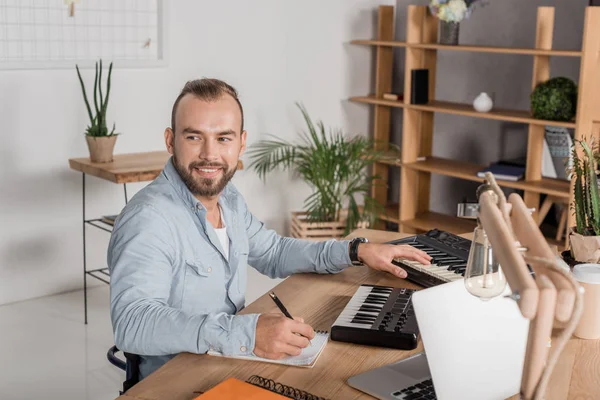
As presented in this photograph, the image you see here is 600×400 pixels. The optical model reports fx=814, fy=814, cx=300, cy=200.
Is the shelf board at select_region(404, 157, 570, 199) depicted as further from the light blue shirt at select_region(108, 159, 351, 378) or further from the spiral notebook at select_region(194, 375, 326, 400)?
the spiral notebook at select_region(194, 375, 326, 400)

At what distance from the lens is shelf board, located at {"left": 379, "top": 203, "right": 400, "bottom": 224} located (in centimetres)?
580

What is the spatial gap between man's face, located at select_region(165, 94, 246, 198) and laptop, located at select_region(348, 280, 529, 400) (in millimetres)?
775

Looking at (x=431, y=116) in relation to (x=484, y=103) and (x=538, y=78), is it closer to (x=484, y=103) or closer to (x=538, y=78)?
(x=484, y=103)

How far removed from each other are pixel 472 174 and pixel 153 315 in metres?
3.74

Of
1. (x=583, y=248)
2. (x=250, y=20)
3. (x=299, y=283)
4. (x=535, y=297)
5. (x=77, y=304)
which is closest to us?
(x=535, y=297)

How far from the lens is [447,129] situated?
6.08 meters

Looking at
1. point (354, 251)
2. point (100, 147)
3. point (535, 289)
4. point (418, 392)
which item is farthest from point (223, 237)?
point (100, 147)

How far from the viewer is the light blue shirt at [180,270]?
185 centimetres

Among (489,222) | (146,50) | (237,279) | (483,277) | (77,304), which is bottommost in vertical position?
(77,304)

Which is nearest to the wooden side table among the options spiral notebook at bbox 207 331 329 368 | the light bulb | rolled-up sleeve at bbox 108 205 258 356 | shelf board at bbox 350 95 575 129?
shelf board at bbox 350 95 575 129

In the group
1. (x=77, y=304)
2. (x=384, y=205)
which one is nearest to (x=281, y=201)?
(x=384, y=205)

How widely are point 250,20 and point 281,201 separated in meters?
1.30

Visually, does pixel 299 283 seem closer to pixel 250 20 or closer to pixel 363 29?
pixel 250 20

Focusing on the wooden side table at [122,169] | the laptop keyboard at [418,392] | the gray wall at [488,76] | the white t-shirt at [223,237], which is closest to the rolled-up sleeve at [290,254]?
the white t-shirt at [223,237]
